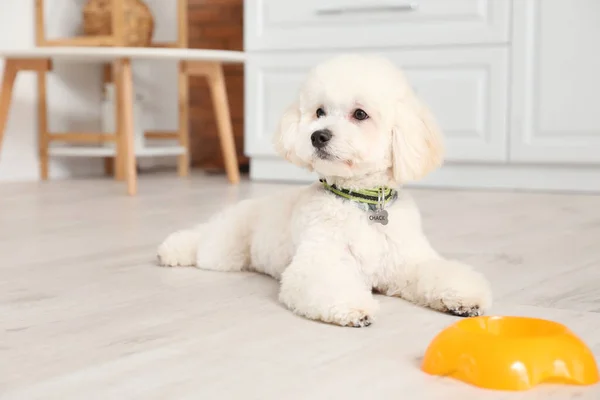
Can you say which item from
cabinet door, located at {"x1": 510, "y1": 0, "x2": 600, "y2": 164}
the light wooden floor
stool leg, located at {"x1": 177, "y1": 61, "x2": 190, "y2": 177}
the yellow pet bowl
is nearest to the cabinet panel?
cabinet door, located at {"x1": 510, "y1": 0, "x2": 600, "y2": 164}

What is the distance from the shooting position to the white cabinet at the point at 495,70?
9.94 ft

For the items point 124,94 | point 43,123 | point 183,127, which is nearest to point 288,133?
point 124,94

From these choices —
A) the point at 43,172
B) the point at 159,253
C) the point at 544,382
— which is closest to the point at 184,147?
the point at 43,172

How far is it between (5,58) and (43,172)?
0.62 meters

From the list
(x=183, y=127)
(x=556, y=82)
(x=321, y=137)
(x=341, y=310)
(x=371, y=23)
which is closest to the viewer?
(x=341, y=310)

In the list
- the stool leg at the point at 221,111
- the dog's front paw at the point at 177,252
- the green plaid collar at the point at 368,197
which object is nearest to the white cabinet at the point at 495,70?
the stool leg at the point at 221,111

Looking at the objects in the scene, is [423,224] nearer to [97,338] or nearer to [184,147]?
[97,338]

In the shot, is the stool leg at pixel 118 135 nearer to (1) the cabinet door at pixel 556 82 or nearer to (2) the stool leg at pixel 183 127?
(2) the stool leg at pixel 183 127

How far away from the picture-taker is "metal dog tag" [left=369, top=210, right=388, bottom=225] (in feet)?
4.41

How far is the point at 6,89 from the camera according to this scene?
129 inches

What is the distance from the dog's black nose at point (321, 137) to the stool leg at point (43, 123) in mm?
2663

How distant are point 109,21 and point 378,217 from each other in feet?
8.81

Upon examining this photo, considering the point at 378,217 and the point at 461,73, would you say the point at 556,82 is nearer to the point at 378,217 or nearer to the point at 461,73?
the point at 461,73

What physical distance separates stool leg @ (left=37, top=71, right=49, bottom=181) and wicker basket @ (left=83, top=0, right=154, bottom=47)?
0.31m
